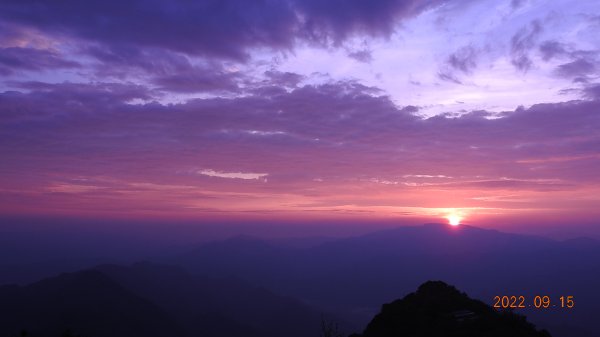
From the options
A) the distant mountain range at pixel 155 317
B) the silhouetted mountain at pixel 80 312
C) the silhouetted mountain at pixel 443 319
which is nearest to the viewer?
the silhouetted mountain at pixel 443 319

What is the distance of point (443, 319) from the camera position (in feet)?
141

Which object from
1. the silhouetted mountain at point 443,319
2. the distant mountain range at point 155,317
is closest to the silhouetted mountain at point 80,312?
the distant mountain range at point 155,317

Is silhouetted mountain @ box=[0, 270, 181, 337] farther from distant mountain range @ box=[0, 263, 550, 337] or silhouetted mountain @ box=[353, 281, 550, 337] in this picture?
silhouetted mountain @ box=[353, 281, 550, 337]

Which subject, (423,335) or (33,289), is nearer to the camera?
(423,335)

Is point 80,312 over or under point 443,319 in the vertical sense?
under

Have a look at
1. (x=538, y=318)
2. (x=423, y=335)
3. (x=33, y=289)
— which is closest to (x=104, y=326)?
(x=33, y=289)

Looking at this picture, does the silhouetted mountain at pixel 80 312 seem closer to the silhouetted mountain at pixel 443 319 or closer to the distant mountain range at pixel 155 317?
the distant mountain range at pixel 155 317

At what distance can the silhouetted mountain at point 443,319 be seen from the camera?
38688mm

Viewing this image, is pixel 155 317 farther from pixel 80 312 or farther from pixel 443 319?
pixel 443 319

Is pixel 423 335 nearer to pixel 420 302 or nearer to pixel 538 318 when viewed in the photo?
pixel 420 302

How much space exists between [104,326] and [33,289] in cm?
6172

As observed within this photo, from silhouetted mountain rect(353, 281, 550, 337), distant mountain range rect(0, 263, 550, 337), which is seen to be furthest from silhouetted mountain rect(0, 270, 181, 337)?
silhouetted mountain rect(353, 281, 550, 337)

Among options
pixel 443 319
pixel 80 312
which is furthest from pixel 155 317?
pixel 443 319

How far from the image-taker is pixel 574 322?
185500 mm
